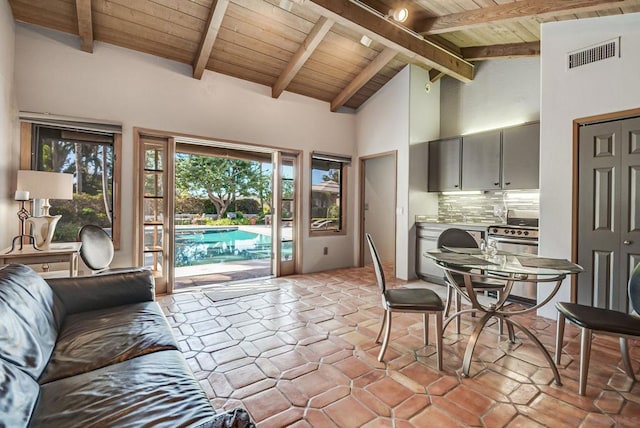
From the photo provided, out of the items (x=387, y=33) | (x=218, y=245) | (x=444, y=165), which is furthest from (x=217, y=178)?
(x=387, y=33)

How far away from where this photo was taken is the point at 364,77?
15.6 feet

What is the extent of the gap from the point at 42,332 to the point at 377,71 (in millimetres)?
4734

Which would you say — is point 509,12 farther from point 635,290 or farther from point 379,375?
point 379,375

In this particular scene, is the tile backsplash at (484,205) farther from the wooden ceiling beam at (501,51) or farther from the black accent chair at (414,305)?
the black accent chair at (414,305)

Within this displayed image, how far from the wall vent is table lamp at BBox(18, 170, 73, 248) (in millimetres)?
5143

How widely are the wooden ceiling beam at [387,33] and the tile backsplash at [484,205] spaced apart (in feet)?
6.18

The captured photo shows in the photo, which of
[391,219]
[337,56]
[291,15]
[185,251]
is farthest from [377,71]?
[185,251]

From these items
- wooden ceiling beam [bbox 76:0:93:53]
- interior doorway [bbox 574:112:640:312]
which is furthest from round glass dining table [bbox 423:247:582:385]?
wooden ceiling beam [bbox 76:0:93:53]

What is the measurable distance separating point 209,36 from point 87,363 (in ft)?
11.5

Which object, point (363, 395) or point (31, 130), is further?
point (31, 130)

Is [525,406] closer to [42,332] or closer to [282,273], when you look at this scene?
[42,332]

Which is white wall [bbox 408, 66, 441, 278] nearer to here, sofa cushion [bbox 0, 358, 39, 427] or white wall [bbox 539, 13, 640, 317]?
white wall [bbox 539, 13, 640, 317]

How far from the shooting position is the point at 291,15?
12.0 feet

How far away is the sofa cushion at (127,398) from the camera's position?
105 centimetres
